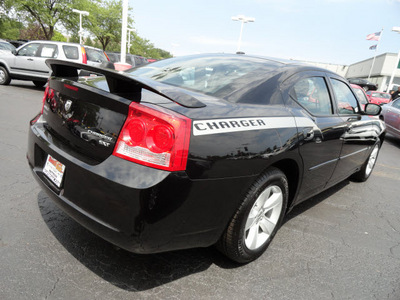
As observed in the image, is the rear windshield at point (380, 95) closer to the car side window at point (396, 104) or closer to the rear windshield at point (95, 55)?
the car side window at point (396, 104)

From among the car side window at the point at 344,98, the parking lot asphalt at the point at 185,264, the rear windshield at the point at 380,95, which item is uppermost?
the car side window at the point at 344,98

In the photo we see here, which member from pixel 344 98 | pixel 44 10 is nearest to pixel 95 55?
pixel 344 98

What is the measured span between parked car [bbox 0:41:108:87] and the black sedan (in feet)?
29.7

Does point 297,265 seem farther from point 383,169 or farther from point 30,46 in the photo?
point 30,46

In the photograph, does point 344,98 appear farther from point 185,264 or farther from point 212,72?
point 185,264

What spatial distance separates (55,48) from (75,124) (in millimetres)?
10101

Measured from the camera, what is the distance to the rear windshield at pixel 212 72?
7.68 feet

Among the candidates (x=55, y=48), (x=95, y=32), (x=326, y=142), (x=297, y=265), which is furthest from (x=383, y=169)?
(x=95, y=32)

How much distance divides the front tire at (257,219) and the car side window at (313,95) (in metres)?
0.78

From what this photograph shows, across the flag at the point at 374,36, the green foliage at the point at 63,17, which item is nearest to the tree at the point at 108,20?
the green foliage at the point at 63,17

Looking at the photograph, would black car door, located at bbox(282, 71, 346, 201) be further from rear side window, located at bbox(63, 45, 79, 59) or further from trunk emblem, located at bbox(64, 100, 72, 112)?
rear side window, located at bbox(63, 45, 79, 59)

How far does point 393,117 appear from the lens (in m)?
8.96

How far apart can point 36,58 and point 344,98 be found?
1058 cm

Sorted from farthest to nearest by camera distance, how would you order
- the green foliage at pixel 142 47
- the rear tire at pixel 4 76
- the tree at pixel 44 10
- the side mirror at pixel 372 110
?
the green foliage at pixel 142 47 < the tree at pixel 44 10 < the rear tire at pixel 4 76 < the side mirror at pixel 372 110
